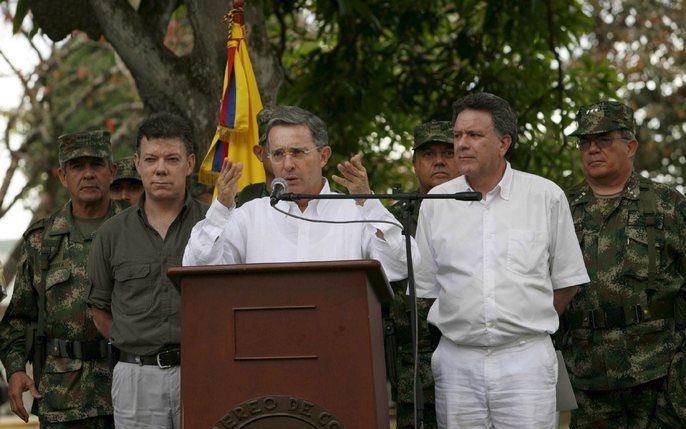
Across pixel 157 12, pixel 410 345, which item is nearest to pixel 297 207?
pixel 410 345

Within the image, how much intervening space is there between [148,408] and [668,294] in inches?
119

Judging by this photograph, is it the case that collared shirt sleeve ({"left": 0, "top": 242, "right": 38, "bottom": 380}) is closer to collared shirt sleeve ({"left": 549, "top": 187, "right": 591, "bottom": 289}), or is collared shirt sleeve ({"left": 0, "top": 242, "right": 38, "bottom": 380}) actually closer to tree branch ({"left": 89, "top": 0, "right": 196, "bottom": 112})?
tree branch ({"left": 89, "top": 0, "right": 196, "bottom": 112})

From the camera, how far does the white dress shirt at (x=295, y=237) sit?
5.19m

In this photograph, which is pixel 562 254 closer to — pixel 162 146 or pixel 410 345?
pixel 410 345

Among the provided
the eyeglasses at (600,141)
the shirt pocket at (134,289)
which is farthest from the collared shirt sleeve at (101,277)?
the eyeglasses at (600,141)

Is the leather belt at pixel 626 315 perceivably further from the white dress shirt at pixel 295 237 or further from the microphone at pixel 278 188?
the microphone at pixel 278 188

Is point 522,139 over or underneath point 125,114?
underneath

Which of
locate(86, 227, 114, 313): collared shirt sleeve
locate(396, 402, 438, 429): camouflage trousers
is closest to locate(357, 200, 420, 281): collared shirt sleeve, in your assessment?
locate(86, 227, 114, 313): collared shirt sleeve

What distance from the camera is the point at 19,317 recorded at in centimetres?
723

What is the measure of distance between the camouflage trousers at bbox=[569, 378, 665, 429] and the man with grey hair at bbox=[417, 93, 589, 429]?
1336mm

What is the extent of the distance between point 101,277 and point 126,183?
7.62ft

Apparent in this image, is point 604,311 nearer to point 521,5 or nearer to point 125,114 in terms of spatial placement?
point 521,5

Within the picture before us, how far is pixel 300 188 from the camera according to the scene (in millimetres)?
5352

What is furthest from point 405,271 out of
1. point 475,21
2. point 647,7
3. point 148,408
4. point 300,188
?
point 647,7
